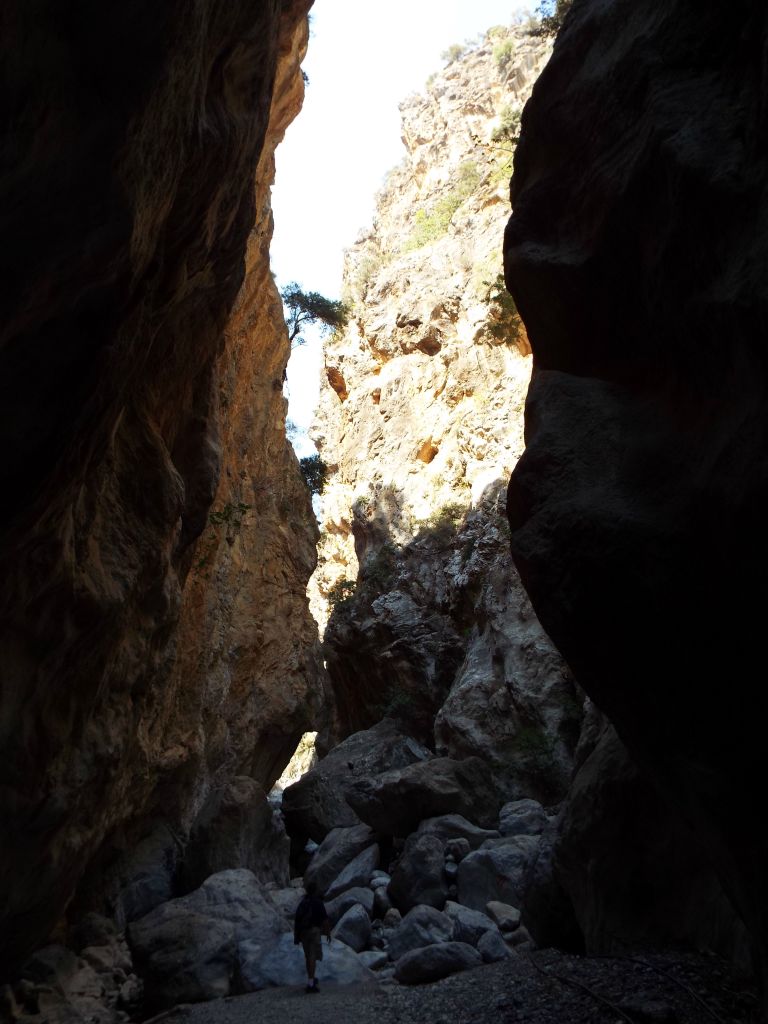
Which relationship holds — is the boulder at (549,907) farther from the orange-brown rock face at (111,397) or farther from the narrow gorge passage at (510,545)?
the orange-brown rock face at (111,397)

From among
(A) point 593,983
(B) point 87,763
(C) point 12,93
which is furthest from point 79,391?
(A) point 593,983

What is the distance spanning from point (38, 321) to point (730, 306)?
4103mm

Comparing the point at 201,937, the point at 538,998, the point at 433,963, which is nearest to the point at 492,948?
the point at 433,963

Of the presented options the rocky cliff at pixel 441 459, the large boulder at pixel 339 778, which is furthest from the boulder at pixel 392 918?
the large boulder at pixel 339 778

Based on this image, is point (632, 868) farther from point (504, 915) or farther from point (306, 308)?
point (306, 308)

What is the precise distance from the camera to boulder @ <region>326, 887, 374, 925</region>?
11.6m

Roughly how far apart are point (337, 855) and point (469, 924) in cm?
579

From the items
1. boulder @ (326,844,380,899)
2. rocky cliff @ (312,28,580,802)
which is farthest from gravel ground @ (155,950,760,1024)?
rocky cliff @ (312,28,580,802)

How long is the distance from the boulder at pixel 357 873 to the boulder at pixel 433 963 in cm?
499

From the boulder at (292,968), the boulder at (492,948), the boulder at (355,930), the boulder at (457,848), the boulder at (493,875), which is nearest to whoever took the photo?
the boulder at (292,968)

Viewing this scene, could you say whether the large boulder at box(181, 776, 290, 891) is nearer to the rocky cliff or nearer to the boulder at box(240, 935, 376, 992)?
the boulder at box(240, 935, 376, 992)

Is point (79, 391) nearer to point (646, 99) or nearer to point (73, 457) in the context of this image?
point (73, 457)

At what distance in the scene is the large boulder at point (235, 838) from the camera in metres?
12.4

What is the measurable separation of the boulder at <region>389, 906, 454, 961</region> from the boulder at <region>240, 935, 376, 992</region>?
60cm
